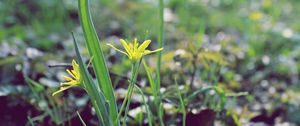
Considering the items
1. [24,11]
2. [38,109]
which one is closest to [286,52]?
[38,109]

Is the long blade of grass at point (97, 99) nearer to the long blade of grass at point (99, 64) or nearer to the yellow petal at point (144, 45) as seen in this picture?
the long blade of grass at point (99, 64)

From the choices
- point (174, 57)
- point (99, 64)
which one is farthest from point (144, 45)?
point (174, 57)

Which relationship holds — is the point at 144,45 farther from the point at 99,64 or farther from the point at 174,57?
the point at 174,57

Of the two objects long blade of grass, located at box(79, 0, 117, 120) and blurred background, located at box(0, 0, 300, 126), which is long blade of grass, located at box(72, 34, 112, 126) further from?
blurred background, located at box(0, 0, 300, 126)

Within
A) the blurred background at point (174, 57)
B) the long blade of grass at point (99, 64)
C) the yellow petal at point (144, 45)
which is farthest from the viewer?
the blurred background at point (174, 57)

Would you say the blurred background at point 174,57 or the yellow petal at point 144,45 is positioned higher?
the yellow petal at point 144,45

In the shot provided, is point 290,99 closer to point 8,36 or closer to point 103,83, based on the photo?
point 103,83

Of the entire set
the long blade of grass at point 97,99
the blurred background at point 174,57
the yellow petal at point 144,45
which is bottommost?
the blurred background at point 174,57

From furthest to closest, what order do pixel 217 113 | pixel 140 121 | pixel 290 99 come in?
pixel 290 99, pixel 217 113, pixel 140 121

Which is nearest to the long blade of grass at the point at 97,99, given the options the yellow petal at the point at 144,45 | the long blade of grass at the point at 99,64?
the long blade of grass at the point at 99,64
